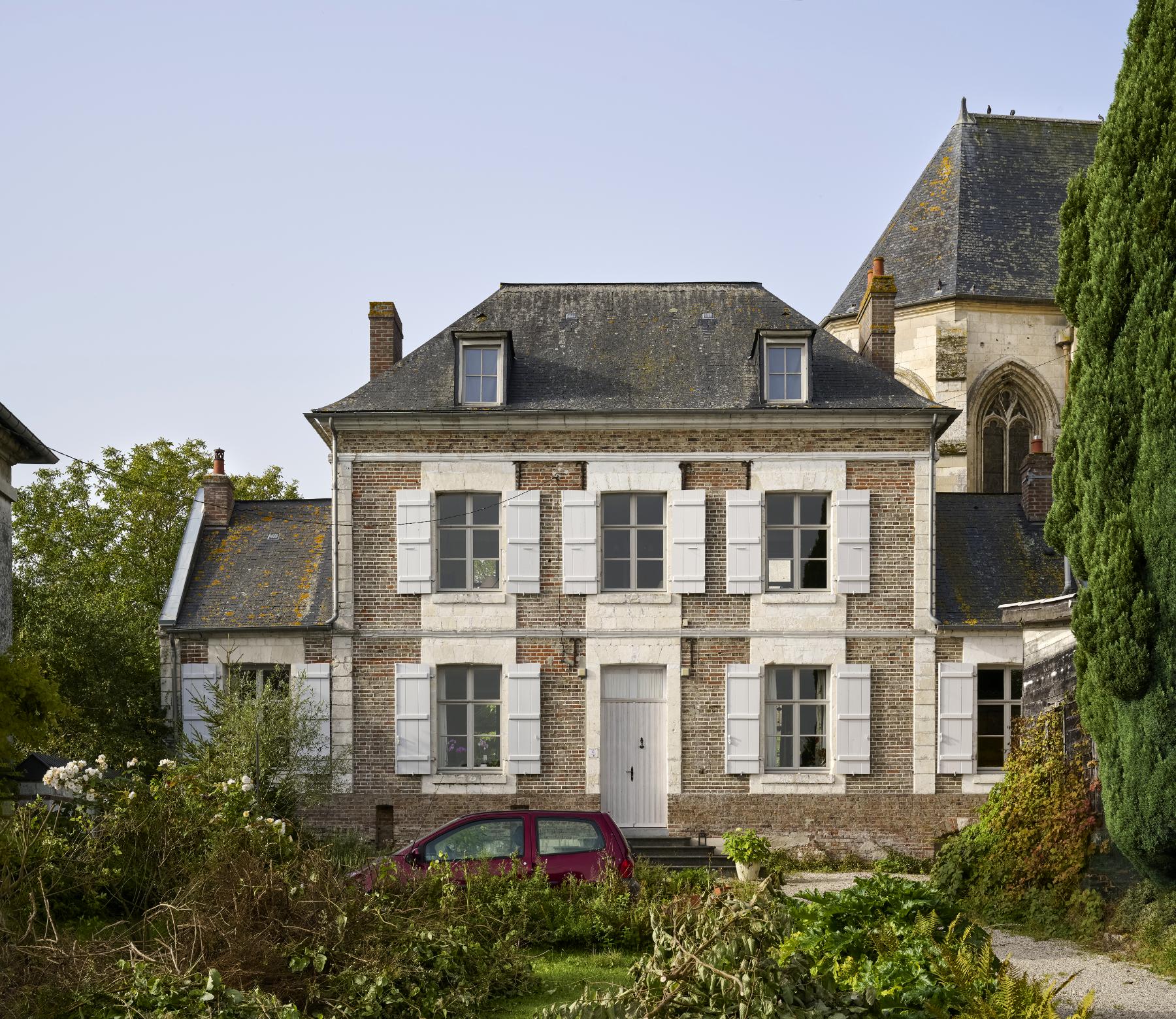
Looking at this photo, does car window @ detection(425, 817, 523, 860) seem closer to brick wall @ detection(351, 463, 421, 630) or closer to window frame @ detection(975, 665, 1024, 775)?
brick wall @ detection(351, 463, 421, 630)

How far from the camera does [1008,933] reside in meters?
11.9

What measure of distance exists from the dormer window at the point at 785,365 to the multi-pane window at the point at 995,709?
438 centimetres

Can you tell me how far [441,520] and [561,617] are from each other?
2030 millimetres

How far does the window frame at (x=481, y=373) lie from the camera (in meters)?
17.8

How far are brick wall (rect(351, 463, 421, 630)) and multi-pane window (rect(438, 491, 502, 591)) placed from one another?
52 cm

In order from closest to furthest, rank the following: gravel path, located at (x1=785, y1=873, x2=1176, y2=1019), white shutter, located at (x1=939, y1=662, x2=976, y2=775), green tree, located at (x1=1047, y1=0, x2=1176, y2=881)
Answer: gravel path, located at (x1=785, y1=873, x2=1176, y2=1019) < green tree, located at (x1=1047, y1=0, x2=1176, y2=881) < white shutter, located at (x1=939, y1=662, x2=976, y2=775)

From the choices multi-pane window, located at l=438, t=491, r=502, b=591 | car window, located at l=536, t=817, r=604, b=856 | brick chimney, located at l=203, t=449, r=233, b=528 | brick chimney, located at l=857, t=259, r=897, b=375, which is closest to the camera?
car window, located at l=536, t=817, r=604, b=856

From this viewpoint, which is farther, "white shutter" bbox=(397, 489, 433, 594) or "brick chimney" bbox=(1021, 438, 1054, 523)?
"brick chimney" bbox=(1021, 438, 1054, 523)

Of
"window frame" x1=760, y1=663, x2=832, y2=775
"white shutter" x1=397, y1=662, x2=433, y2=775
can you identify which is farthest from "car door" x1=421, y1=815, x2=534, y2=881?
"window frame" x1=760, y1=663, x2=832, y2=775

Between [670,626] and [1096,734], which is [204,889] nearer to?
[1096,734]

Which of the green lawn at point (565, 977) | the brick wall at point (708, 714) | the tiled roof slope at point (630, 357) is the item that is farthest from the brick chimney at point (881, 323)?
the green lawn at point (565, 977)

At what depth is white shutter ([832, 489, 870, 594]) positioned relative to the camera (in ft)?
57.9

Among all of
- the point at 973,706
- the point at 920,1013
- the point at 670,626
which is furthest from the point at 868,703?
the point at 920,1013

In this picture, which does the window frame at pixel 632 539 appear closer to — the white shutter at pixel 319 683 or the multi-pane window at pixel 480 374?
the multi-pane window at pixel 480 374
